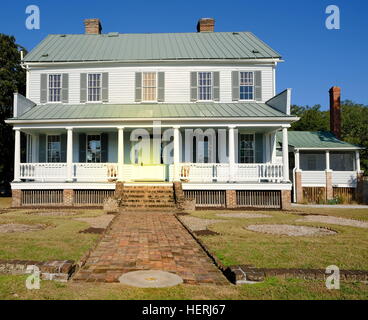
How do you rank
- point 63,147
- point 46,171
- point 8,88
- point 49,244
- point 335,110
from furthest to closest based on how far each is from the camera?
point 335,110 → point 8,88 → point 63,147 → point 46,171 → point 49,244

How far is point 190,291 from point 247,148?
15.8 meters

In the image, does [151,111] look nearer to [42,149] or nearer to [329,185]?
[42,149]

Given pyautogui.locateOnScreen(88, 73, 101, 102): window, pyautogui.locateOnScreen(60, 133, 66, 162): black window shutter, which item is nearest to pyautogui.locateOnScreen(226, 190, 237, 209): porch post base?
pyautogui.locateOnScreen(88, 73, 101, 102): window

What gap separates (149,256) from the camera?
6.46m

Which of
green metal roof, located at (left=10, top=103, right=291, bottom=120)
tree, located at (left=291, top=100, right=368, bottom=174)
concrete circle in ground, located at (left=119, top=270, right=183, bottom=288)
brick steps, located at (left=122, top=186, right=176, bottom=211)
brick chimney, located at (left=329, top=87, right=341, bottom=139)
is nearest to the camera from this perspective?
concrete circle in ground, located at (left=119, top=270, right=183, bottom=288)

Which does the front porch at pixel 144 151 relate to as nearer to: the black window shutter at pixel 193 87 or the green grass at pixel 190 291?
the black window shutter at pixel 193 87

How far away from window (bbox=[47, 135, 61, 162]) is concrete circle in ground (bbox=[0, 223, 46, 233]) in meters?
9.57

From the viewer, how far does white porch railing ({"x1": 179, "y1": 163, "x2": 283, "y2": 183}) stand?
1730 cm

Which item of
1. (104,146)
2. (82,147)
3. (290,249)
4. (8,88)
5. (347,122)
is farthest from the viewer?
(347,122)

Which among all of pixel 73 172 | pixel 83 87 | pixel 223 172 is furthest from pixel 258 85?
pixel 73 172

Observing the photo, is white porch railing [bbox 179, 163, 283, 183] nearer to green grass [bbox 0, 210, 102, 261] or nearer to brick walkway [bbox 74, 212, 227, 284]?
brick walkway [bbox 74, 212, 227, 284]

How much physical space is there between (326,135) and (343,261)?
67.6 ft
